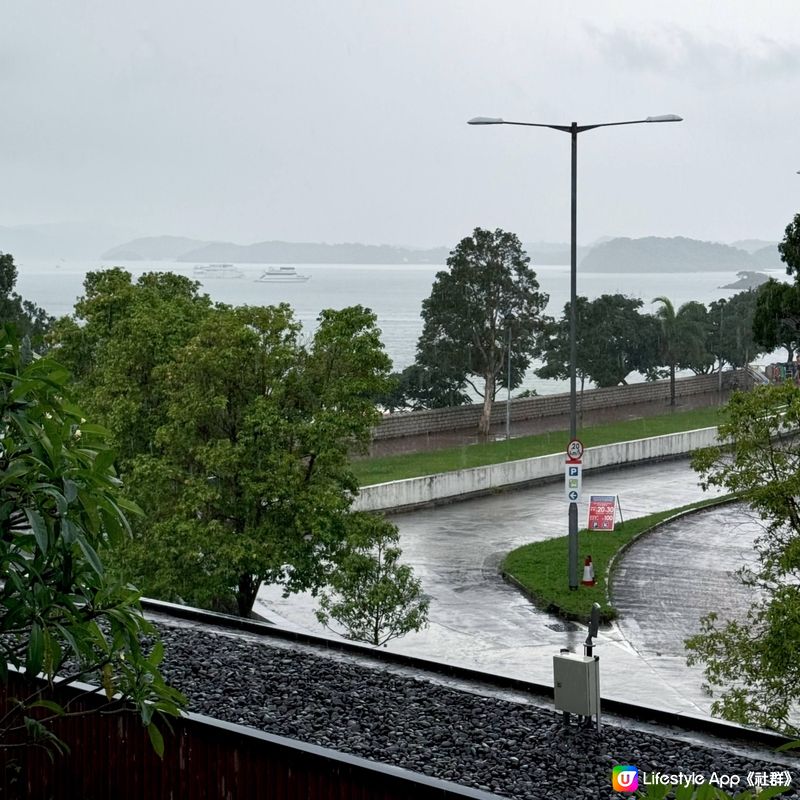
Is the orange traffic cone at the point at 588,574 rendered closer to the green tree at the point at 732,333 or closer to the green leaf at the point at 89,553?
the green leaf at the point at 89,553

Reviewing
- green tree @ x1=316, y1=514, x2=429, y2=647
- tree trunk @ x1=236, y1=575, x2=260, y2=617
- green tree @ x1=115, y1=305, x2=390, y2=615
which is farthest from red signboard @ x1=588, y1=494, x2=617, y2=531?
tree trunk @ x1=236, y1=575, x2=260, y2=617

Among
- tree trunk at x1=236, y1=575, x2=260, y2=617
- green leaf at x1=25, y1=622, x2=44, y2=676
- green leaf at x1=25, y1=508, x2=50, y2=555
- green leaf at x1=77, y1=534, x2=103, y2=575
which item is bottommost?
tree trunk at x1=236, y1=575, x2=260, y2=617

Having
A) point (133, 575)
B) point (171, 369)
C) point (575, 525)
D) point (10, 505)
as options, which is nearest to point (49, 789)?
point (10, 505)

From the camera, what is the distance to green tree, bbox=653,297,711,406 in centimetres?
6756

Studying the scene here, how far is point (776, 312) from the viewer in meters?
32.2

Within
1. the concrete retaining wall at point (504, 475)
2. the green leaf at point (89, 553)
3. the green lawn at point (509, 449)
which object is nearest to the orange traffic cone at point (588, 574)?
the concrete retaining wall at point (504, 475)

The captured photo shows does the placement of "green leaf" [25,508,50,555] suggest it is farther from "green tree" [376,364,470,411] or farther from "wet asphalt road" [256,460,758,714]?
"green tree" [376,364,470,411]

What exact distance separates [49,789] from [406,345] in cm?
17070

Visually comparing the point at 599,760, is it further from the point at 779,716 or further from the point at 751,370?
the point at 751,370

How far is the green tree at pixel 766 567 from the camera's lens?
14.4 meters

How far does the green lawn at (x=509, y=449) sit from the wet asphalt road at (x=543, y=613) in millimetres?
4889

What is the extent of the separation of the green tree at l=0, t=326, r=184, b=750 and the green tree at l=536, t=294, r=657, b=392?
59.6 metres

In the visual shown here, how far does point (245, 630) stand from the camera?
1616cm

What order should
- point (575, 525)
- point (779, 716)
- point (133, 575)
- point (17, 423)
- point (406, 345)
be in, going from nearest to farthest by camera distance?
point (17, 423)
point (779, 716)
point (133, 575)
point (575, 525)
point (406, 345)
